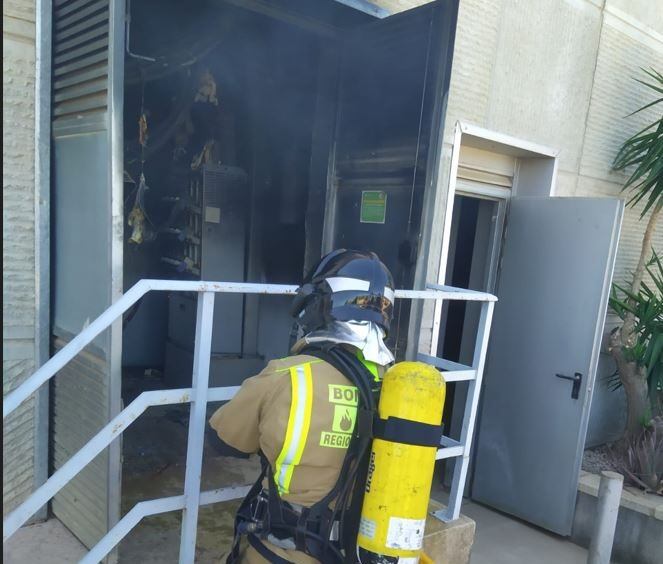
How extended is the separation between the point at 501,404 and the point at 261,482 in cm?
333

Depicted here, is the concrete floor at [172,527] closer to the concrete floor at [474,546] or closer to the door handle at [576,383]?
the concrete floor at [474,546]

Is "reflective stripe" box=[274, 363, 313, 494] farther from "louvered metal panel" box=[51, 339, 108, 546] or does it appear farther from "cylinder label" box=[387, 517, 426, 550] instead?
"louvered metal panel" box=[51, 339, 108, 546]

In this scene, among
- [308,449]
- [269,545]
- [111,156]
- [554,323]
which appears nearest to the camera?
[308,449]

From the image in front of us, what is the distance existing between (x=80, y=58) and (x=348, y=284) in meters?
1.60

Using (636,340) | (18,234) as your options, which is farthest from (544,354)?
(18,234)

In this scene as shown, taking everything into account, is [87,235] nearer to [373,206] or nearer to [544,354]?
[373,206]

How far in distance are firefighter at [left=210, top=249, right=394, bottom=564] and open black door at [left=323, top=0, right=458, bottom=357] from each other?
1408 millimetres

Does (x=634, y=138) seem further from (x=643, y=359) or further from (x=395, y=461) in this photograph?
(x=395, y=461)

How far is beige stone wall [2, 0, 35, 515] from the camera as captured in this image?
250cm

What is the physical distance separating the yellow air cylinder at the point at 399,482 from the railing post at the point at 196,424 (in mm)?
736

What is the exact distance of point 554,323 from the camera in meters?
4.34

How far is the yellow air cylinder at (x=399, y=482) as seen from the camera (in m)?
1.57

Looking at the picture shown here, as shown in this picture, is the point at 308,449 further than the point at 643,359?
No

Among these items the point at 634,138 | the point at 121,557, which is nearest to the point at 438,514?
the point at 121,557
